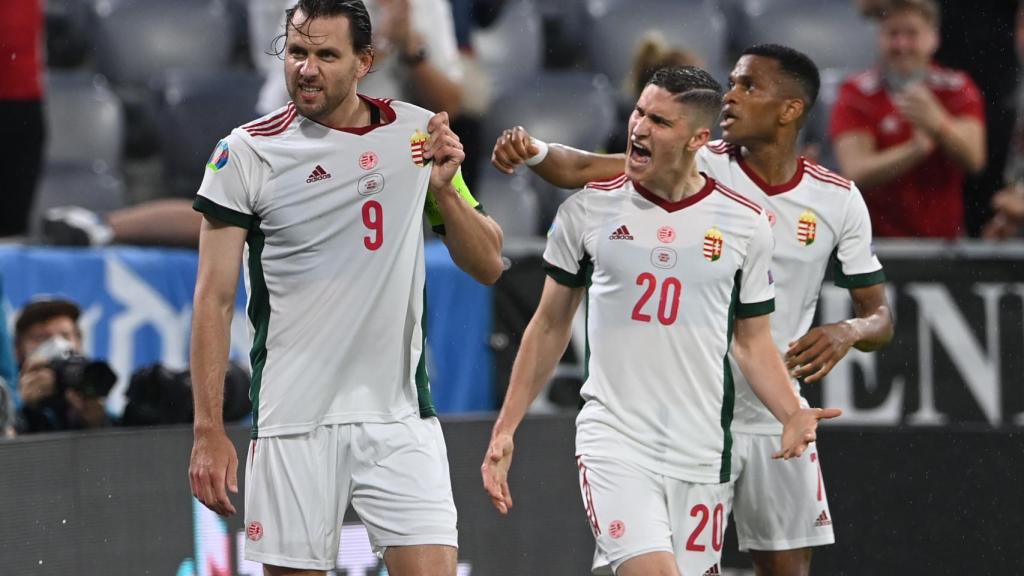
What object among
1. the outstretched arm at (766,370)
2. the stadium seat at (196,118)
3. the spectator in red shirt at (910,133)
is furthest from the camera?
the stadium seat at (196,118)

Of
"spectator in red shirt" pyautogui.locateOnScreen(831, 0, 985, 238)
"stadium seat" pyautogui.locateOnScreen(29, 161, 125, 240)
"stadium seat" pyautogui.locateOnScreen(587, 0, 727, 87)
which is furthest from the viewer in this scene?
"stadium seat" pyautogui.locateOnScreen(587, 0, 727, 87)

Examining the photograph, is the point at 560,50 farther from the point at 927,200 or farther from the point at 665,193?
the point at 665,193

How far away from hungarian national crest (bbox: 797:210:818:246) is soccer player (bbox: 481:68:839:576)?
327 millimetres

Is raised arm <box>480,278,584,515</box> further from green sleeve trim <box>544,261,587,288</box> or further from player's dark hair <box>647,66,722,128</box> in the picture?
player's dark hair <box>647,66,722,128</box>

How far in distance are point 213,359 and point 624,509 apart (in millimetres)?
1314

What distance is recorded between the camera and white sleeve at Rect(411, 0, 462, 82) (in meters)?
7.43

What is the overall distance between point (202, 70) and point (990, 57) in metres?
4.02

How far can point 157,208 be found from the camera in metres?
7.04

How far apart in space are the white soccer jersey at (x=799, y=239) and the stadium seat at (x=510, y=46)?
3422 mm

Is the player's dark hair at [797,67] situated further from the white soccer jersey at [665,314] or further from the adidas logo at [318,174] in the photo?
the adidas logo at [318,174]

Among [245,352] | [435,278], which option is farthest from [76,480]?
[435,278]

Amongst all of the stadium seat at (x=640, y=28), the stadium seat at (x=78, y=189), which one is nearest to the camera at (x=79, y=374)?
the stadium seat at (x=78, y=189)

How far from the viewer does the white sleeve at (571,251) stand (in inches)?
200

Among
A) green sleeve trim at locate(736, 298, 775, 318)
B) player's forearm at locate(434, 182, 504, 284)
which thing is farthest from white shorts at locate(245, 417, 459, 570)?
green sleeve trim at locate(736, 298, 775, 318)
